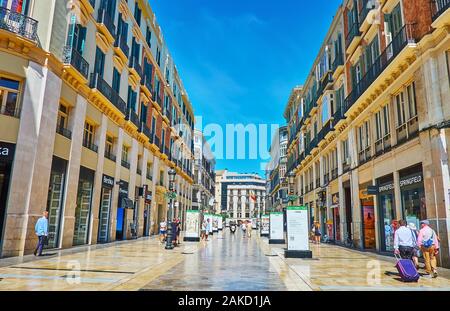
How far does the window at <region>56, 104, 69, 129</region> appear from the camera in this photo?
15820 mm

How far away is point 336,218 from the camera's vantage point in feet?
81.9

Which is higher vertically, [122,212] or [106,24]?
[106,24]

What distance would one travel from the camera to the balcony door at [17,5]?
1282 centimetres

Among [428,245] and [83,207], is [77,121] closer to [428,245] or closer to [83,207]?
[83,207]

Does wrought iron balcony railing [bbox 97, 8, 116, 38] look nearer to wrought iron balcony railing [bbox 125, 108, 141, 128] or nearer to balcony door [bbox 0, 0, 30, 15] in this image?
balcony door [bbox 0, 0, 30, 15]

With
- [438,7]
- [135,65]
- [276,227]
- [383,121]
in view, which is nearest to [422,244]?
[438,7]

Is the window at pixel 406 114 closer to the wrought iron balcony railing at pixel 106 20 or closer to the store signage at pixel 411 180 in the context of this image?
the store signage at pixel 411 180

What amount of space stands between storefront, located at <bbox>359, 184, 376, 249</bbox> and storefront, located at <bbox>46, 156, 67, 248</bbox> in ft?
51.5

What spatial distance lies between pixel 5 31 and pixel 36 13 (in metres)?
2.04

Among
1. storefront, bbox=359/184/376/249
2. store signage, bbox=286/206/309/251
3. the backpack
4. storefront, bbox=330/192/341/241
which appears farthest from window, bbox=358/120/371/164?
the backpack

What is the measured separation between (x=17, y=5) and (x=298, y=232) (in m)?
14.5

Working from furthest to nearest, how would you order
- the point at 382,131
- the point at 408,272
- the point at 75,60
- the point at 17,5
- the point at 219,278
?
the point at 382,131, the point at 75,60, the point at 17,5, the point at 219,278, the point at 408,272
